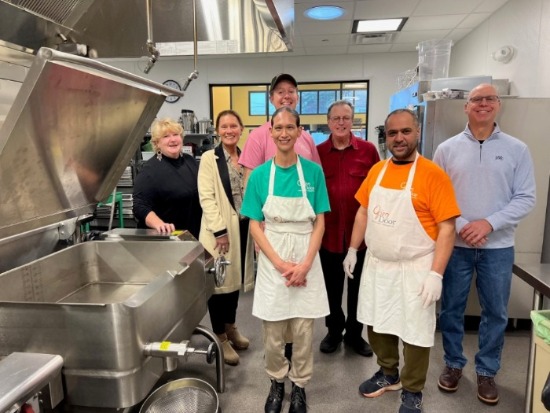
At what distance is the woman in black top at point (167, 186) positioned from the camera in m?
2.06

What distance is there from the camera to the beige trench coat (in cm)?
201

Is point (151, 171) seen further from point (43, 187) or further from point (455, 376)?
point (455, 376)

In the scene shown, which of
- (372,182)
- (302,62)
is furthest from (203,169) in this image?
(302,62)

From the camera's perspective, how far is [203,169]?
81.3 inches

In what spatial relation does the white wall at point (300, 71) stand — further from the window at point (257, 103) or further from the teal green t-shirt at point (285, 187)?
the teal green t-shirt at point (285, 187)

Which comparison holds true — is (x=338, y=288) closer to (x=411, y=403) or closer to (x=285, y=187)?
(x=411, y=403)

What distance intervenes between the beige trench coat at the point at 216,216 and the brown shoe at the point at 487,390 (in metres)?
1.34

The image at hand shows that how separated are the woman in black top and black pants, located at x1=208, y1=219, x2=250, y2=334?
0.27m

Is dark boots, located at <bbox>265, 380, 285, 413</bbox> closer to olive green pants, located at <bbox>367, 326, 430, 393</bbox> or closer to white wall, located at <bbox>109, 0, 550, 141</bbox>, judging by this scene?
olive green pants, located at <bbox>367, 326, 430, 393</bbox>

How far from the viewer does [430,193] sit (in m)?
1.59

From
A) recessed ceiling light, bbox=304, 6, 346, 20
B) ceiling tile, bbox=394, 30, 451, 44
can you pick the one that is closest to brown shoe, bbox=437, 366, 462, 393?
recessed ceiling light, bbox=304, 6, 346, 20

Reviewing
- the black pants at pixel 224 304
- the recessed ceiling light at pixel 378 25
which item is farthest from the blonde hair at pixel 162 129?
the recessed ceiling light at pixel 378 25

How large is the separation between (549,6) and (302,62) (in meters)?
3.62

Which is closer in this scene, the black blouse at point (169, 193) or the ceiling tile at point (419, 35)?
the black blouse at point (169, 193)
